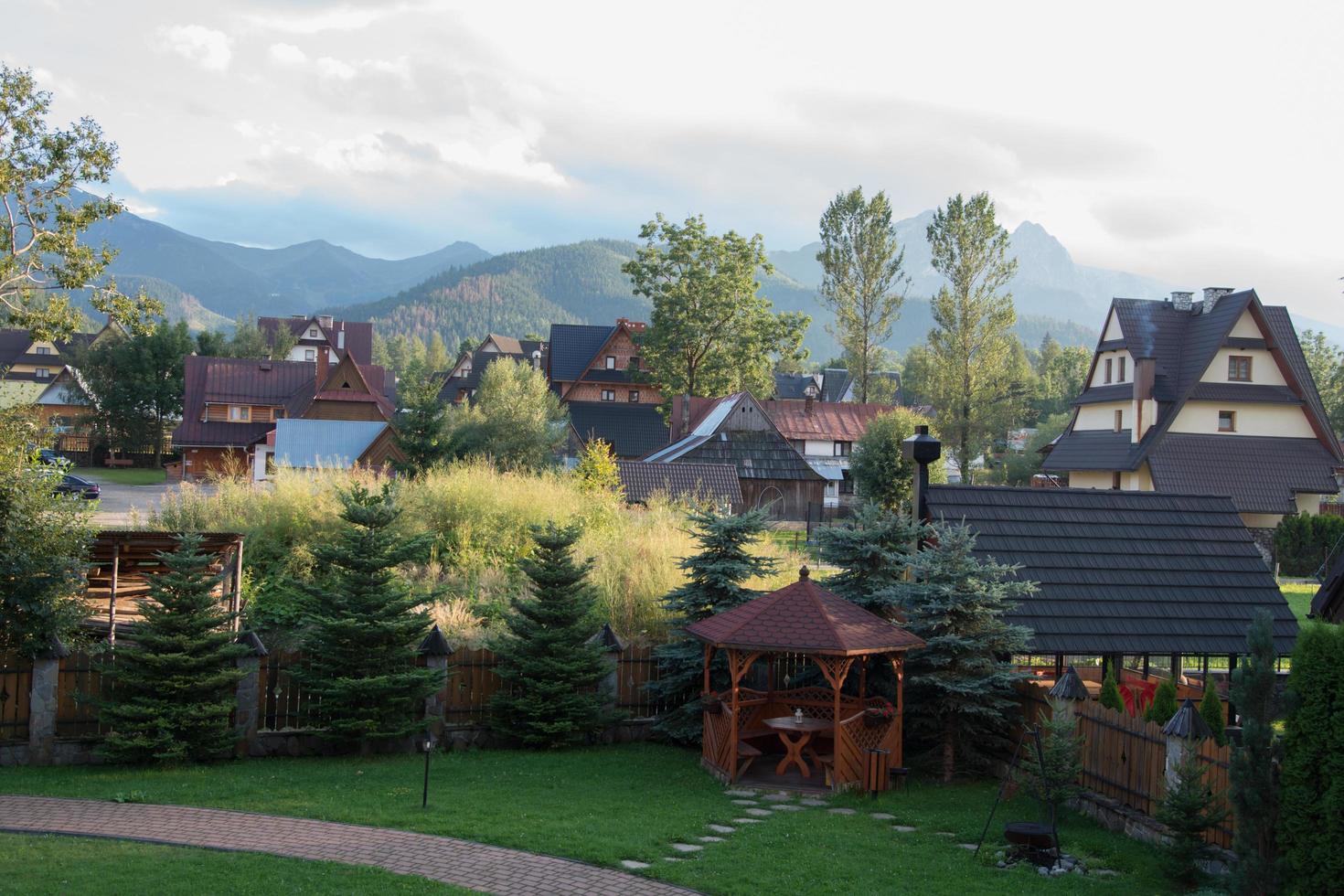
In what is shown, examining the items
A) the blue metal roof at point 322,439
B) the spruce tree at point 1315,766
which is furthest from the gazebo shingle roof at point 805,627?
the blue metal roof at point 322,439

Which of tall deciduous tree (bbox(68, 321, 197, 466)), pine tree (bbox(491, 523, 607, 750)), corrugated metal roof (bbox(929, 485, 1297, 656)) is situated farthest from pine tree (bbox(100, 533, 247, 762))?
tall deciduous tree (bbox(68, 321, 197, 466))

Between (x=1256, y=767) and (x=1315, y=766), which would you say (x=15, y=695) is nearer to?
(x=1256, y=767)

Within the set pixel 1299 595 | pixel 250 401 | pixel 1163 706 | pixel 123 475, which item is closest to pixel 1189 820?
pixel 1163 706

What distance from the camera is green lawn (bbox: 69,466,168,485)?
52.2 meters

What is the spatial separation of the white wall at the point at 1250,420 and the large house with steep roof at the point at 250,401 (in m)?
37.5

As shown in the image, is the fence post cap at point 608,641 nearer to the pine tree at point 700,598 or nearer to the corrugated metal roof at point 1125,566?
the pine tree at point 700,598

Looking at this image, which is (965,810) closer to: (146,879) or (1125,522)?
(1125,522)

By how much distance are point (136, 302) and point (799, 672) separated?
68.8 feet

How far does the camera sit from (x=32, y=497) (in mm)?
12906

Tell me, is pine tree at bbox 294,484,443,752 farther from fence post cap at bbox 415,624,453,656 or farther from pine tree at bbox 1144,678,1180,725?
pine tree at bbox 1144,678,1180,725

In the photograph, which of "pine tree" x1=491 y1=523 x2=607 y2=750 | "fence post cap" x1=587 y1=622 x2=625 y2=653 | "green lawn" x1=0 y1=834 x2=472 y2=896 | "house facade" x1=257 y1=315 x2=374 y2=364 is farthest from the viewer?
"house facade" x1=257 y1=315 x2=374 y2=364

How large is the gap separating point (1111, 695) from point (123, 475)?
5474cm

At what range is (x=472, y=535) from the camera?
2105cm

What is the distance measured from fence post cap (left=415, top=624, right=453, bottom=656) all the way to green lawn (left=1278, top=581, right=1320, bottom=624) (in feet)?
61.4
